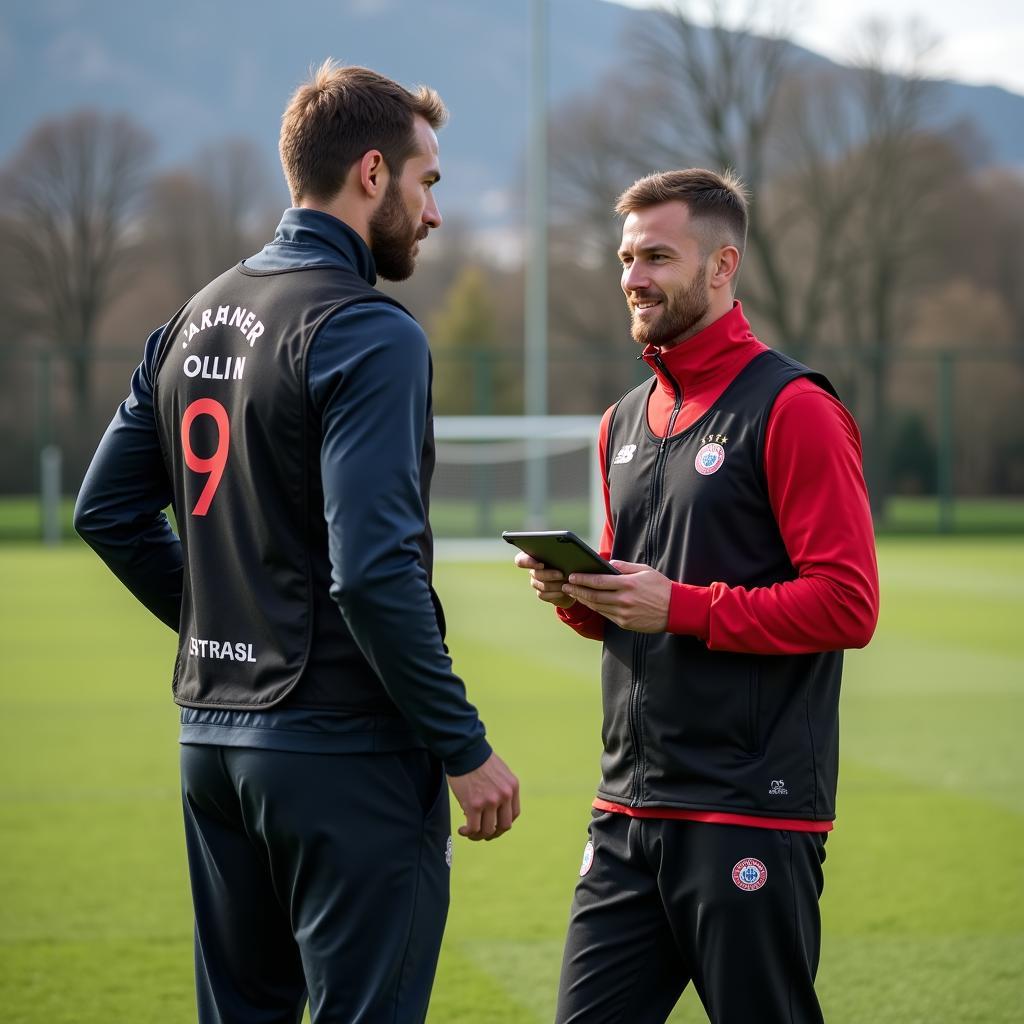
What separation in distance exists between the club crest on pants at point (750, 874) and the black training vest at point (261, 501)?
816 millimetres

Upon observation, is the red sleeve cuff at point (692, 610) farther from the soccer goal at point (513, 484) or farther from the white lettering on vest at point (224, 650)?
the soccer goal at point (513, 484)

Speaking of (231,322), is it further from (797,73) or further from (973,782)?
(797,73)

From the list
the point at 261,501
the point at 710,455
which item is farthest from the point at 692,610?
the point at 261,501

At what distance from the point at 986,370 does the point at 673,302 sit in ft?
138

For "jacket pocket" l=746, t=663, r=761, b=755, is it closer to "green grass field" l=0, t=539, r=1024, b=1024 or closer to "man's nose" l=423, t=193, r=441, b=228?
"man's nose" l=423, t=193, r=441, b=228

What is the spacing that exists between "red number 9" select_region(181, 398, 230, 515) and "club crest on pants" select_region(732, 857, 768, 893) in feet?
4.09

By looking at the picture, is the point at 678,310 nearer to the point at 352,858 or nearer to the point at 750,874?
the point at 750,874

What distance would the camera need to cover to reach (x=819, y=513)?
3.03 m

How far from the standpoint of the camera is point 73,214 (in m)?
62.8

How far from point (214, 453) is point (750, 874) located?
132cm

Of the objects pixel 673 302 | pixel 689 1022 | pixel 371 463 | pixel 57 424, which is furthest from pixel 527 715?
pixel 57 424

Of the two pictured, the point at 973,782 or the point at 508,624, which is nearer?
the point at 973,782

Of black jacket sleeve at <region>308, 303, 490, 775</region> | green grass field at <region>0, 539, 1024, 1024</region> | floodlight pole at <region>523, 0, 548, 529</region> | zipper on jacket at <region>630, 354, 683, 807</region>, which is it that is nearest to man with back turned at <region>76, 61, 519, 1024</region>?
black jacket sleeve at <region>308, 303, 490, 775</region>

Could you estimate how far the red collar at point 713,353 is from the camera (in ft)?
10.7
